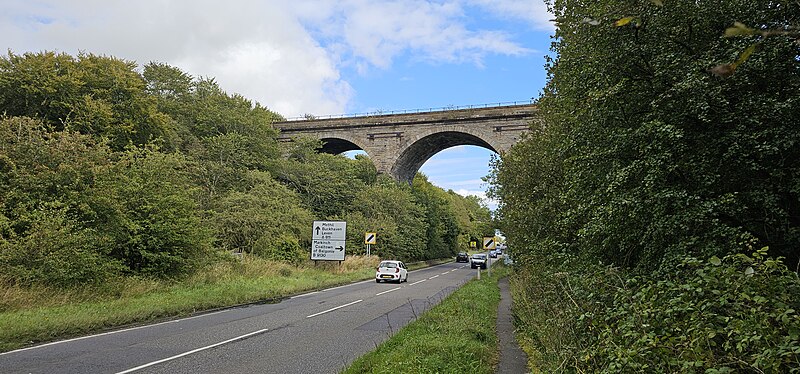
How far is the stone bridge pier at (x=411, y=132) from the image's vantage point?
41.2 metres

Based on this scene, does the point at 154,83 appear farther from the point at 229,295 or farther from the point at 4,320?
the point at 4,320

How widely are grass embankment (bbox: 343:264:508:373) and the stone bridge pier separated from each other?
31.9 metres

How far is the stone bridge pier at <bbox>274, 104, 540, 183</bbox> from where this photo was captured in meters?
41.2

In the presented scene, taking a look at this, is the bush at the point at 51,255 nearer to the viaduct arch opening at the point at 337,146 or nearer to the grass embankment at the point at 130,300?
the grass embankment at the point at 130,300

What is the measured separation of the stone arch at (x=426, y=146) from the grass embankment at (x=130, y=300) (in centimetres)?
2454

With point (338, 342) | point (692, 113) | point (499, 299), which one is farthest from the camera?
point (499, 299)

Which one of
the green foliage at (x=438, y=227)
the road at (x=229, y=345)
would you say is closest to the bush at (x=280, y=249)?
the road at (x=229, y=345)

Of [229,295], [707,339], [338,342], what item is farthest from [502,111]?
[707,339]

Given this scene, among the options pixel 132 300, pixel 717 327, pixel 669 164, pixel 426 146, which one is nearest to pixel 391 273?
pixel 132 300

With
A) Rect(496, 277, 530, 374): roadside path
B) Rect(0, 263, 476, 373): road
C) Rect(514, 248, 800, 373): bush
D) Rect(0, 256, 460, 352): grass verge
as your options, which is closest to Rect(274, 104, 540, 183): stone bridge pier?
Rect(0, 256, 460, 352): grass verge

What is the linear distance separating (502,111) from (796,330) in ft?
130

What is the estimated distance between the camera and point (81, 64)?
27453 millimetres

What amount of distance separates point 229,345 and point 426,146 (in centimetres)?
3902

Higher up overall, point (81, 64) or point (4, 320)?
point (81, 64)
